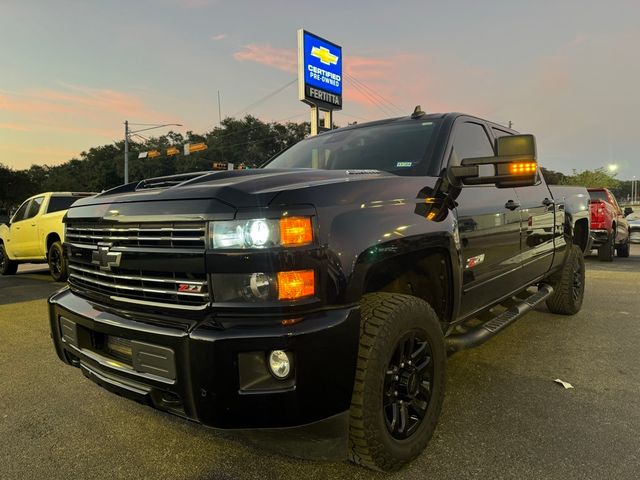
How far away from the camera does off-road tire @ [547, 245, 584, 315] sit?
5195 mm

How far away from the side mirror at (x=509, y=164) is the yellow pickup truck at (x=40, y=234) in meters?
7.40

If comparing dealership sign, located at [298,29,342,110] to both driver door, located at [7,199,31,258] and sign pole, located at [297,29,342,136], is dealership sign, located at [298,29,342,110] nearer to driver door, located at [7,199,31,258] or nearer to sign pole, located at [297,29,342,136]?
sign pole, located at [297,29,342,136]

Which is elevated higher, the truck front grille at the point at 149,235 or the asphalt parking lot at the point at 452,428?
the truck front grille at the point at 149,235

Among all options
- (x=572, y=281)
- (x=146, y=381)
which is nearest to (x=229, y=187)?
(x=146, y=381)

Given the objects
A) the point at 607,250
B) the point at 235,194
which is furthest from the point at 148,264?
the point at 607,250

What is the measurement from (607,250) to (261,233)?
38.6 ft

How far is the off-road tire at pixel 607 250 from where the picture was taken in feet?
36.5

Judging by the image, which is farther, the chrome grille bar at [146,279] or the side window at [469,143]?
the side window at [469,143]

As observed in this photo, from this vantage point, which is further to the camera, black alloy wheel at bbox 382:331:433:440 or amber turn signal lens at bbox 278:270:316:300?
black alloy wheel at bbox 382:331:433:440

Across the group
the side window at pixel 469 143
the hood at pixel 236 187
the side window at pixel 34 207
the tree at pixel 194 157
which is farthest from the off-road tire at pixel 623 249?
the tree at pixel 194 157

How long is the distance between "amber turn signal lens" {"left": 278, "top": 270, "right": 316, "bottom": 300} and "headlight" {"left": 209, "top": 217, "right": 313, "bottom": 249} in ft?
0.40

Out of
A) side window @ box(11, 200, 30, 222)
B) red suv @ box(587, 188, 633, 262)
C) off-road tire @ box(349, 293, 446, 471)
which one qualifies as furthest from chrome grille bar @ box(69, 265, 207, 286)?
red suv @ box(587, 188, 633, 262)

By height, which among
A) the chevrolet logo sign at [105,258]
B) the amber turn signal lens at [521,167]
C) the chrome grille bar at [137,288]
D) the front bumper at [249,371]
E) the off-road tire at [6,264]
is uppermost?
the amber turn signal lens at [521,167]

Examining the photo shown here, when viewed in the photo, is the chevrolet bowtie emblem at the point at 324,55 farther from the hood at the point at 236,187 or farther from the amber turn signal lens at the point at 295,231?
the amber turn signal lens at the point at 295,231
